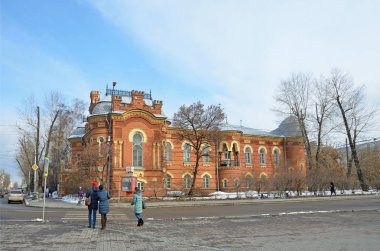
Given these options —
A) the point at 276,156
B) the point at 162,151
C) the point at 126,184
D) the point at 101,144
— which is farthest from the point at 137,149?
the point at 276,156

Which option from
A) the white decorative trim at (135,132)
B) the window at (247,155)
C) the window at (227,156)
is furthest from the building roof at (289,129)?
the white decorative trim at (135,132)

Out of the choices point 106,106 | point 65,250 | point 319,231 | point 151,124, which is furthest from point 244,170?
point 65,250

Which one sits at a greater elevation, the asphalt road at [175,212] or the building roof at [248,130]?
the building roof at [248,130]

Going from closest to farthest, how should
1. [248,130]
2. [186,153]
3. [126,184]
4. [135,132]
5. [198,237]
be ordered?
[198,237]
[126,184]
[135,132]
[186,153]
[248,130]

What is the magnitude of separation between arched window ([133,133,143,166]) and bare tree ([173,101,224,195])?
14.8 feet

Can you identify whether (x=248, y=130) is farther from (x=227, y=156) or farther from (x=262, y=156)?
(x=227, y=156)

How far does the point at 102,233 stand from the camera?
505 inches

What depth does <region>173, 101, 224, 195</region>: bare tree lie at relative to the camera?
3994cm

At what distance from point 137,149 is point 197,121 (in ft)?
24.5

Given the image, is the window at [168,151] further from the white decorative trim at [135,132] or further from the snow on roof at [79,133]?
the snow on roof at [79,133]

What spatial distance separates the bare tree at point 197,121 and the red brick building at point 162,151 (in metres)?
3.31

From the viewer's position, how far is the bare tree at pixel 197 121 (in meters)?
39.9

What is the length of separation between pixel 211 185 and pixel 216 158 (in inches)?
155

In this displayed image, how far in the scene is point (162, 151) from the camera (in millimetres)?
43594
